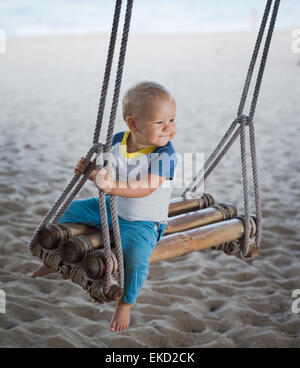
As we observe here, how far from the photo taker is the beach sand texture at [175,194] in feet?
7.11

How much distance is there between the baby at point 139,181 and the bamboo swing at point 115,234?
0.05 meters

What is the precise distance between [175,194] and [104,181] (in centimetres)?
223

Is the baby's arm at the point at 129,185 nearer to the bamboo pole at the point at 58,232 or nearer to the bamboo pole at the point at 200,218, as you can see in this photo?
the bamboo pole at the point at 58,232

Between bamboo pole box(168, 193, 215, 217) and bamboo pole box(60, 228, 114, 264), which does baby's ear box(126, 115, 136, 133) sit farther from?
bamboo pole box(168, 193, 215, 217)

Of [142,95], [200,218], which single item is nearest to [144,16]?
[200,218]

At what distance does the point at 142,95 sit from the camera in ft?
5.14

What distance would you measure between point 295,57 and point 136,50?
138 inches

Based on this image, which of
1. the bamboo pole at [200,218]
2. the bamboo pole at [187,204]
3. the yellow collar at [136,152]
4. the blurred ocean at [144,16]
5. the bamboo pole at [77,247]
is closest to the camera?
the bamboo pole at [77,247]

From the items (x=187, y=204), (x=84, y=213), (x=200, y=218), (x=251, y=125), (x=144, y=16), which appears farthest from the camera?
(x=144, y=16)

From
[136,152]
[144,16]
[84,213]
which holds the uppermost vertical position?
[144,16]

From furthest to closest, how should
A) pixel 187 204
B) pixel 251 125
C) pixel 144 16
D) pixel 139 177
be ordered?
pixel 144 16 < pixel 187 204 < pixel 251 125 < pixel 139 177

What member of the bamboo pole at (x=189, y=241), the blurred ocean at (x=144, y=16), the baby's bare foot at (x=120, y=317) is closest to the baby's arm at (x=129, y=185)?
the bamboo pole at (x=189, y=241)

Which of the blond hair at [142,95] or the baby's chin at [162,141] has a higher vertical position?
the blond hair at [142,95]

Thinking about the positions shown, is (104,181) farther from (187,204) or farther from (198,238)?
(187,204)
